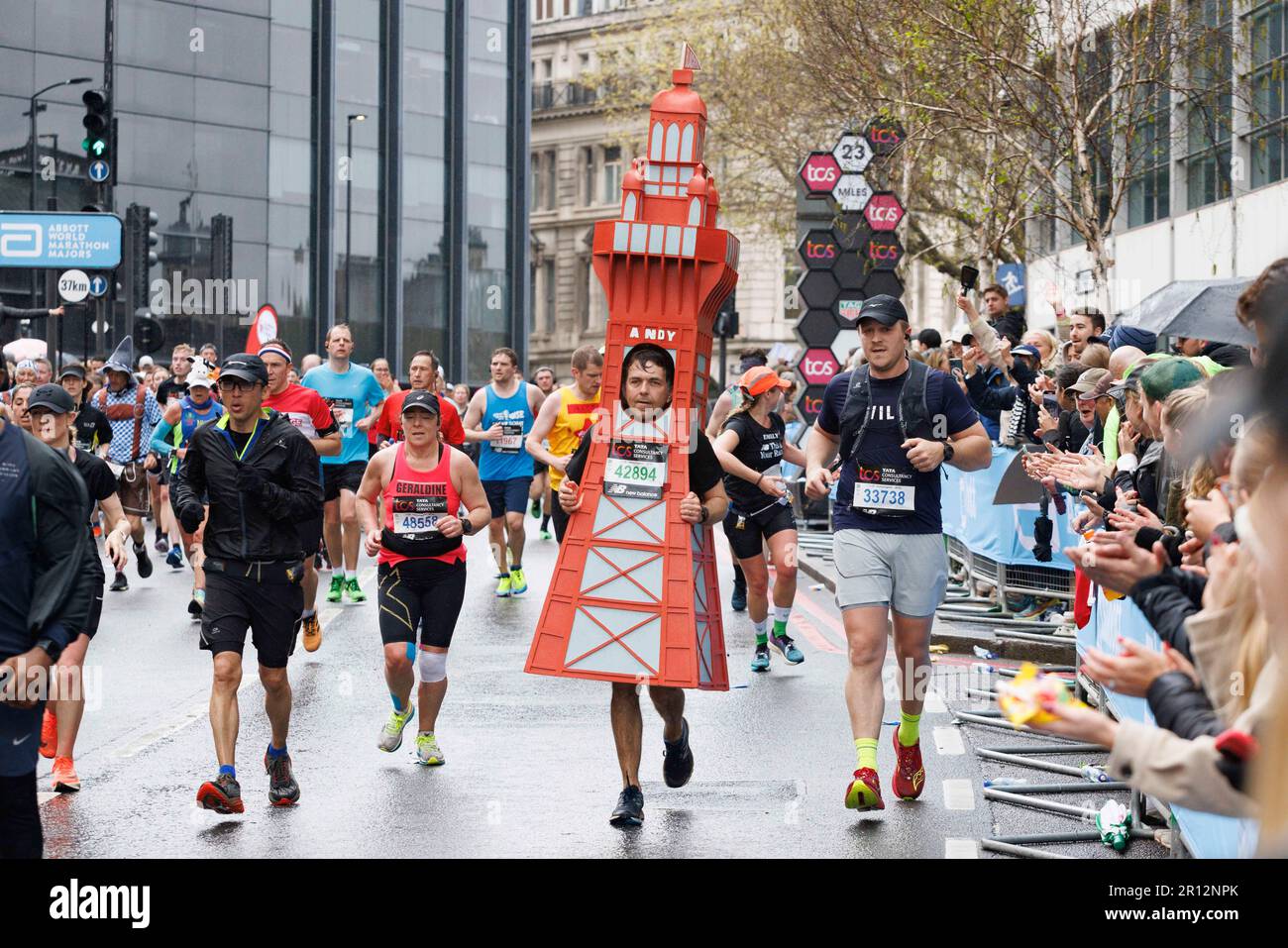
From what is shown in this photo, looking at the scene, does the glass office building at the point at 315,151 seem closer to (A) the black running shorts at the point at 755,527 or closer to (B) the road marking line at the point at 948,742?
(A) the black running shorts at the point at 755,527

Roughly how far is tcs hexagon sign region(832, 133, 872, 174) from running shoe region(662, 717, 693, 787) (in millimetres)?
13052

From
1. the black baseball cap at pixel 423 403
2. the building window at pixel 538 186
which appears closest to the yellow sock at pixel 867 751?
the black baseball cap at pixel 423 403

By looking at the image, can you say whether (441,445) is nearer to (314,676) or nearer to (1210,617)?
(314,676)

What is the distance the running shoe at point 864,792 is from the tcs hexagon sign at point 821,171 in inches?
526

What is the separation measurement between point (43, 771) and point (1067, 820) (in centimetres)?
477

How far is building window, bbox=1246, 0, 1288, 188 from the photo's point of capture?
80.0 feet

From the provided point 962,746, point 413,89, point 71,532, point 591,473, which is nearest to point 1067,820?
point 962,746

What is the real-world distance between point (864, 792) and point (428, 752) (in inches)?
98.0

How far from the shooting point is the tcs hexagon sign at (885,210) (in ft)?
65.2

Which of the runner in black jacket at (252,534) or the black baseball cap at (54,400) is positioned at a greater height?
the black baseball cap at (54,400)

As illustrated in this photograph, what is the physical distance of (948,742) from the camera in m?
9.33

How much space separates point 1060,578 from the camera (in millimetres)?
12680

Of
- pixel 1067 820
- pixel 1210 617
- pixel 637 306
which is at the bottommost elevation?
pixel 1067 820

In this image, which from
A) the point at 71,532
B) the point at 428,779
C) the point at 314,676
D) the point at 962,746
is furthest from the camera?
the point at 314,676
